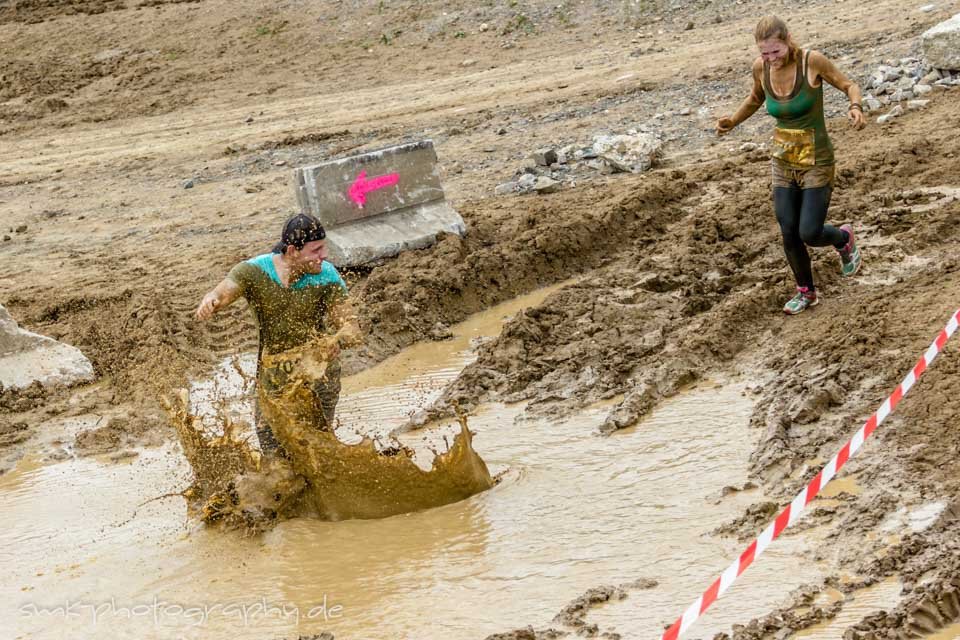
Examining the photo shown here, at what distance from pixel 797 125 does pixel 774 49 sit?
1.83 feet

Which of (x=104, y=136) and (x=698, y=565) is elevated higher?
(x=104, y=136)

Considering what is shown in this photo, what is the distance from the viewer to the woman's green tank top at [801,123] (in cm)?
734

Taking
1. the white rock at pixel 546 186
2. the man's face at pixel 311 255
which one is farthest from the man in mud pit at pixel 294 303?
the white rock at pixel 546 186

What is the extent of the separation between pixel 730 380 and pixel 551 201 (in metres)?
4.76

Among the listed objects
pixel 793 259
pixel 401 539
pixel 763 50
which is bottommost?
pixel 401 539

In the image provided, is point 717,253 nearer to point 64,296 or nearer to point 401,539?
point 401,539

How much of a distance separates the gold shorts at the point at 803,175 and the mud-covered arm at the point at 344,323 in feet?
9.71

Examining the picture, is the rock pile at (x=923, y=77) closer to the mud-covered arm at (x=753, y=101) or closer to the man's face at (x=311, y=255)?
the mud-covered arm at (x=753, y=101)

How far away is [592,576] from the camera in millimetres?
5508

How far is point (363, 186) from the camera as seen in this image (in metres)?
10.9

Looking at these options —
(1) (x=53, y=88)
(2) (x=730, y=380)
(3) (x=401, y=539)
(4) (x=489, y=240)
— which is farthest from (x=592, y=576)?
(1) (x=53, y=88)

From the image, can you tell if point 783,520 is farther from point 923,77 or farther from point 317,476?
point 923,77

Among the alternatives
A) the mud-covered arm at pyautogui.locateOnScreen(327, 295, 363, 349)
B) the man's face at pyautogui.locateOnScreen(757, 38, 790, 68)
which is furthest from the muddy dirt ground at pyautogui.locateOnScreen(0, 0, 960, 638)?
the mud-covered arm at pyautogui.locateOnScreen(327, 295, 363, 349)

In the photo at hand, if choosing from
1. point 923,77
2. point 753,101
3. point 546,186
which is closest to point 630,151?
point 546,186
